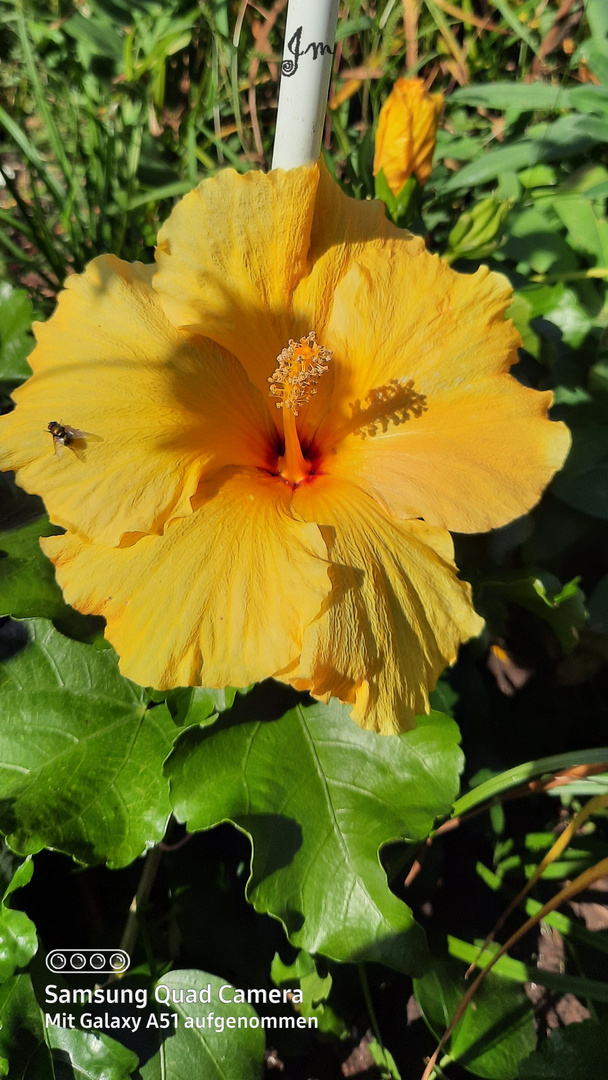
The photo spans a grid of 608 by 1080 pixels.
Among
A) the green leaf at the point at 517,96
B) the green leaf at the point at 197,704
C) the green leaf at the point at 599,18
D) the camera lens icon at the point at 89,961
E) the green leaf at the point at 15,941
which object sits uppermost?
the green leaf at the point at 599,18

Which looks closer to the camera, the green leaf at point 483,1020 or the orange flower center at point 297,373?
the orange flower center at point 297,373

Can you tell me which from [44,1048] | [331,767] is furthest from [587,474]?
[44,1048]

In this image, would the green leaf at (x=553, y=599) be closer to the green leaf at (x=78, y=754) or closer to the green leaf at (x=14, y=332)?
the green leaf at (x=78, y=754)

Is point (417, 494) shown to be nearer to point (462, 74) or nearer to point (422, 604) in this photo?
point (422, 604)

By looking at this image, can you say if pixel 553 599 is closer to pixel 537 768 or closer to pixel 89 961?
pixel 537 768

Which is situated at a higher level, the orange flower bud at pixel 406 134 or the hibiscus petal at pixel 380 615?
the orange flower bud at pixel 406 134

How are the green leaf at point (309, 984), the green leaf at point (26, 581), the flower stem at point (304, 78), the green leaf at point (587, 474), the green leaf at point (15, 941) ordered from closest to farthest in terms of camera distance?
the flower stem at point (304, 78) < the green leaf at point (15, 941) < the green leaf at point (26, 581) < the green leaf at point (309, 984) < the green leaf at point (587, 474)

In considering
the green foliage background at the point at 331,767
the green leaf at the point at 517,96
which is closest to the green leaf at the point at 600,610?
the green foliage background at the point at 331,767
